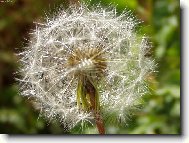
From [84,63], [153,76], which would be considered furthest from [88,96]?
[153,76]

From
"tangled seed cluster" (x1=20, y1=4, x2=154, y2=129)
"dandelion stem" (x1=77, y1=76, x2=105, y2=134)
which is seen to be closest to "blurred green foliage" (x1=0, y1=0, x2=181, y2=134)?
"tangled seed cluster" (x1=20, y1=4, x2=154, y2=129)

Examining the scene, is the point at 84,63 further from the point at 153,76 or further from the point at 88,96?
the point at 153,76

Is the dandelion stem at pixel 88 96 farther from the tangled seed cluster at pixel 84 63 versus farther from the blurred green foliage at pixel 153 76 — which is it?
the blurred green foliage at pixel 153 76

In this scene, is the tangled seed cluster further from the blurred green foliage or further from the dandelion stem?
the blurred green foliage

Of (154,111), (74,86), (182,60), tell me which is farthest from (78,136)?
(74,86)

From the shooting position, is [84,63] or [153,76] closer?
[84,63]

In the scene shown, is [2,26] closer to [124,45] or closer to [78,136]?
[78,136]
